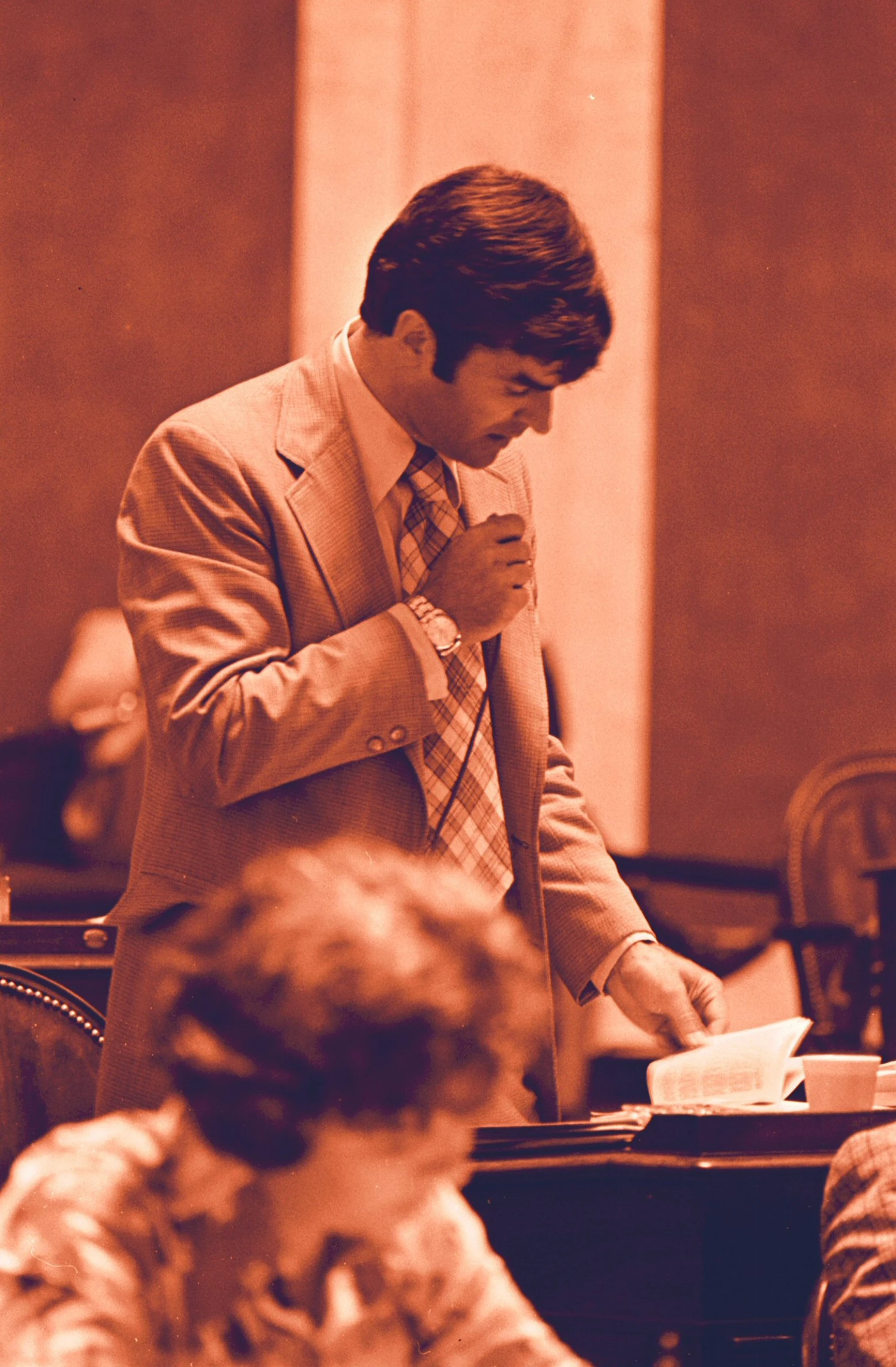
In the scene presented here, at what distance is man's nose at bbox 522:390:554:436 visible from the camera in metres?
1.86

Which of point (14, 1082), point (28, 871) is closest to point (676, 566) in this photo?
point (28, 871)

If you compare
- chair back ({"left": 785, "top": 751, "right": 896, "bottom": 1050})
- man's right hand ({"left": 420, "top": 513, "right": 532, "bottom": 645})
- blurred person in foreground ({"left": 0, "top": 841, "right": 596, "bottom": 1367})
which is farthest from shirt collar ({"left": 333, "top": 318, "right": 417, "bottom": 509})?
chair back ({"left": 785, "top": 751, "right": 896, "bottom": 1050})

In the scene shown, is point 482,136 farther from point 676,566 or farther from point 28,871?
point 28,871

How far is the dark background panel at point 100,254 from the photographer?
6008mm

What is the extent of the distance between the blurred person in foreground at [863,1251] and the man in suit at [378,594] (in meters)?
0.40

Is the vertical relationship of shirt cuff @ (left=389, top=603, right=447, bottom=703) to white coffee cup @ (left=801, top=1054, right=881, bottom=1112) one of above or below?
above

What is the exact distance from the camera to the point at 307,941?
954 mm

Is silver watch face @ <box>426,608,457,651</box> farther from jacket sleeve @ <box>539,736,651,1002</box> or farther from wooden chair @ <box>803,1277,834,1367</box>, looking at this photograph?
wooden chair @ <box>803,1277,834,1367</box>

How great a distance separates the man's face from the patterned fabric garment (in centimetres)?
98

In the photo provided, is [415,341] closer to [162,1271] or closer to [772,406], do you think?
[162,1271]

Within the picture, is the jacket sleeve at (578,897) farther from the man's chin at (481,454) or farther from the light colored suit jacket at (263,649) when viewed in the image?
the man's chin at (481,454)

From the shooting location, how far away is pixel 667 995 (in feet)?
6.42

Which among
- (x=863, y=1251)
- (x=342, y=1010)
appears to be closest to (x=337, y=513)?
(x=863, y=1251)

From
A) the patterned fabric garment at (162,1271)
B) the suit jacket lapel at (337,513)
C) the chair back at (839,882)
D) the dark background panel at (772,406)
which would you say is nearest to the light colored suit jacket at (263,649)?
the suit jacket lapel at (337,513)
